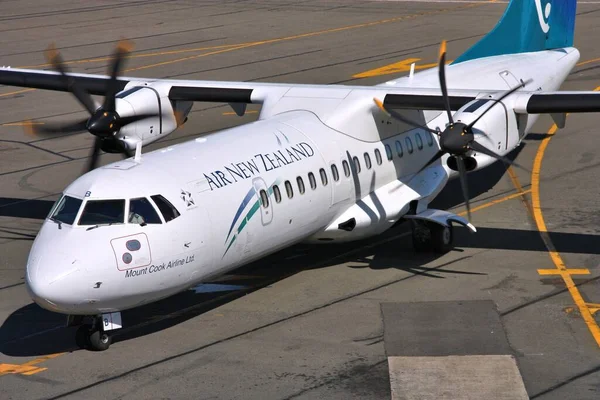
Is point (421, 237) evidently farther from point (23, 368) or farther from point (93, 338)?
point (23, 368)

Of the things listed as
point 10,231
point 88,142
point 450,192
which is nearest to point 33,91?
point 88,142

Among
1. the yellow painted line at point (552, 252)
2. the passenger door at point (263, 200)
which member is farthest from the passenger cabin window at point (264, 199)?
the yellow painted line at point (552, 252)

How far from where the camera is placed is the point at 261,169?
62.9 feet

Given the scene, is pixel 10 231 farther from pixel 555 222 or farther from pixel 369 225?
pixel 555 222

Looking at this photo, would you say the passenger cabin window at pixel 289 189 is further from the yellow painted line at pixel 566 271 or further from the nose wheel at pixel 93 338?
the yellow painted line at pixel 566 271

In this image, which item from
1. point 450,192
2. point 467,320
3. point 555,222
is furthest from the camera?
point 450,192

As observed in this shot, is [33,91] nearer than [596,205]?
No

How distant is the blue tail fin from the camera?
1075 inches

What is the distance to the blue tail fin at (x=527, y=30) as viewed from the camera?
27312 mm

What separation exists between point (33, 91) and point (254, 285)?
887 inches

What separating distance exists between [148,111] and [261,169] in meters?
5.13

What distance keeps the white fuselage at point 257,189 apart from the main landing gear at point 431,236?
515 mm

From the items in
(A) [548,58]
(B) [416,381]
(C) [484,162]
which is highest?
(A) [548,58]

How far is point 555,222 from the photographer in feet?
78.9
